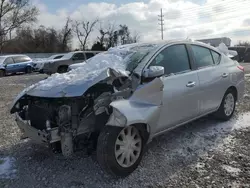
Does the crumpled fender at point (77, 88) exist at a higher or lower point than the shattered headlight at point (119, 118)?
higher

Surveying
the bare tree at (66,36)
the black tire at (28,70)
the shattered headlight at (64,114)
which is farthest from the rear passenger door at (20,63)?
the bare tree at (66,36)

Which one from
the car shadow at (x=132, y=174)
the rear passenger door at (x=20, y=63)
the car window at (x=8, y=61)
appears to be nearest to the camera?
the car shadow at (x=132, y=174)

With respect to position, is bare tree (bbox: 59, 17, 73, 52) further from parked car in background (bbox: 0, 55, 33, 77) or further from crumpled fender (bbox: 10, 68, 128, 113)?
crumpled fender (bbox: 10, 68, 128, 113)

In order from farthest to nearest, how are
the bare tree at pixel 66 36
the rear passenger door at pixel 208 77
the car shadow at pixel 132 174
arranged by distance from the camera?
the bare tree at pixel 66 36 < the rear passenger door at pixel 208 77 < the car shadow at pixel 132 174

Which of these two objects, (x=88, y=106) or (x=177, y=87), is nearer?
(x=88, y=106)

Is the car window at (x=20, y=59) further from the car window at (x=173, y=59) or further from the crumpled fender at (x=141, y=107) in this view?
the crumpled fender at (x=141, y=107)

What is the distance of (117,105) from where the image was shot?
3.09m

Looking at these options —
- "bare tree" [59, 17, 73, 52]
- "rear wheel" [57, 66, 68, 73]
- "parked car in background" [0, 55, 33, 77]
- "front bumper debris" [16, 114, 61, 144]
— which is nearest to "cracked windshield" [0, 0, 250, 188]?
"front bumper debris" [16, 114, 61, 144]

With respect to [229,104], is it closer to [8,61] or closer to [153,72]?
[153,72]

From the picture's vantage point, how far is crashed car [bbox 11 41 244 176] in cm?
313

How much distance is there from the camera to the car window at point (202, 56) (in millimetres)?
4520

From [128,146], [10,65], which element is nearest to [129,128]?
[128,146]

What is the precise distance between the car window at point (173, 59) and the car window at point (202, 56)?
0.94 feet

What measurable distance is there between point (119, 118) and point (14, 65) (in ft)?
61.3
